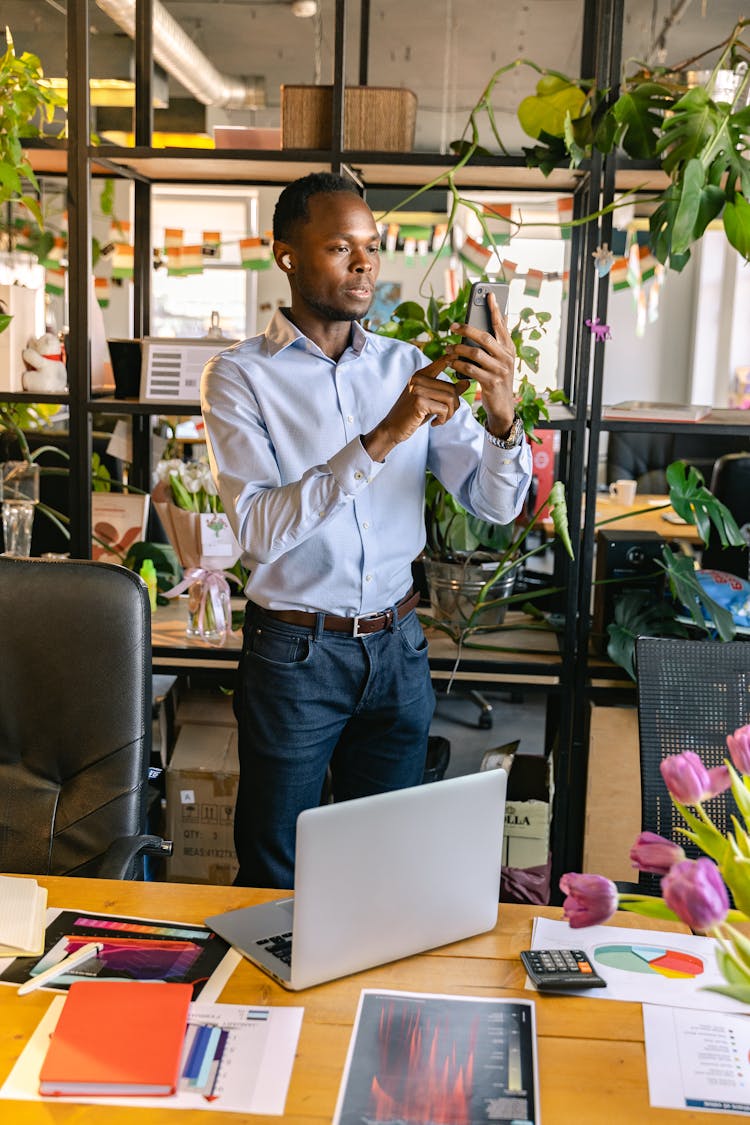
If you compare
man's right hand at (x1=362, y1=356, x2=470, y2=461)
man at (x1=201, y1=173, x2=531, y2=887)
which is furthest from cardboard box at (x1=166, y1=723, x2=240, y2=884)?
man's right hand at (x1=362, y1=356, x2=470, y2=461)

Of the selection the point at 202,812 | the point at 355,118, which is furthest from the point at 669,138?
the point at 202,812

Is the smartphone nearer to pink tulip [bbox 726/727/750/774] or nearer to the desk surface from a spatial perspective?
pink tulip [bbox 726/727/750/774]

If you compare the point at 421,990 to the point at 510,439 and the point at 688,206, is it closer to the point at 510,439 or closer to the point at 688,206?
the point at 510,439

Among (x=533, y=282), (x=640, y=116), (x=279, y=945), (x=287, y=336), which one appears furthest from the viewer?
(x=533, y=282)

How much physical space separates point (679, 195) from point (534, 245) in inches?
227

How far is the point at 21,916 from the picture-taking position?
1.51 meters

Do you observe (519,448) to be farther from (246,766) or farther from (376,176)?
(376,176)

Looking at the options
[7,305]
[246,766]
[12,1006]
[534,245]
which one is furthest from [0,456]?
[534,245]

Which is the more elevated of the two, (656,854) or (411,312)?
(411,312)

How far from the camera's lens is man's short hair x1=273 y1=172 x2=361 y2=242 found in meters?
2.15

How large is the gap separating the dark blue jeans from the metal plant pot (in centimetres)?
59

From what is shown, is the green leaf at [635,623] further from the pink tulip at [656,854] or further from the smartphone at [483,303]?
the pink tulip at [656,854]

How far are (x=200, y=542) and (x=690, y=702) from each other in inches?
53.4

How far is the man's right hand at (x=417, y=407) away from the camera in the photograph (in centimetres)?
188
